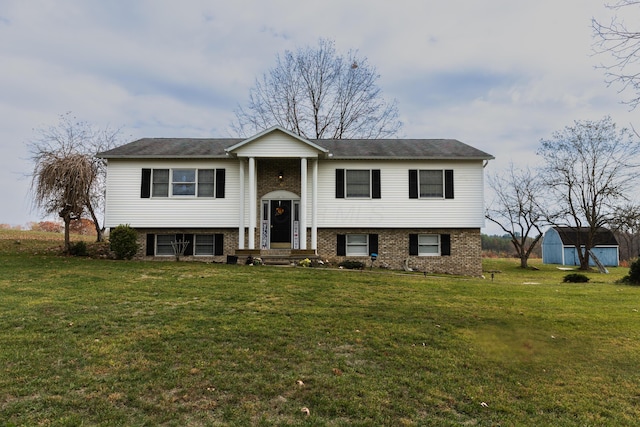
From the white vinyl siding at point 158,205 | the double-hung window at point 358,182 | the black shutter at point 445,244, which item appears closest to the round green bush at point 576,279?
the black shutter at point 445,244

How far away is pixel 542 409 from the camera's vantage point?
3797mm

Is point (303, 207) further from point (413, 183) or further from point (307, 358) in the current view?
point (307, 358)

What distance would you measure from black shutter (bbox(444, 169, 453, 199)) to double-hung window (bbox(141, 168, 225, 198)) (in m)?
Result: 9.87

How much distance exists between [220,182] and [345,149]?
5.89 metres

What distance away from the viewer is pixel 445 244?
17094 millimetres

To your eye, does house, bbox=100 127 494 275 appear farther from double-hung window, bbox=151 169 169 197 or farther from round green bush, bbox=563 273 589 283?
round green bush, bbox=563 273 589 283

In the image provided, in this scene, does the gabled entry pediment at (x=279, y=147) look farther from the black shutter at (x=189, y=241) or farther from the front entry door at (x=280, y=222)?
the black shutter at (x=189, y=241)

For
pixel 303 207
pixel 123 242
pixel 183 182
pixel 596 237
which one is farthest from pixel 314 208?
pixel 596 237

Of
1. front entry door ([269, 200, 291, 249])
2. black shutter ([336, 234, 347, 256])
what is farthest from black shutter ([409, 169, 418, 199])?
front entry door ([269, 200, 291, 249])

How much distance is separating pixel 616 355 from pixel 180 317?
21.9 ft

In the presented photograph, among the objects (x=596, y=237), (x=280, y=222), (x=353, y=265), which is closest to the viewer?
(x=353, y=265)

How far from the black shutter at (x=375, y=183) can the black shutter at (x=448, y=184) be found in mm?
2998

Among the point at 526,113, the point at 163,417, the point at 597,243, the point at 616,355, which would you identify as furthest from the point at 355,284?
the point at 597,243

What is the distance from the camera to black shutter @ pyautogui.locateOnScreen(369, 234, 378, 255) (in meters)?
17.0
